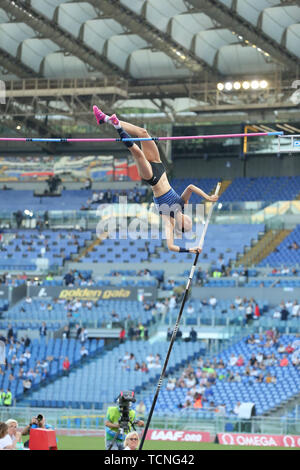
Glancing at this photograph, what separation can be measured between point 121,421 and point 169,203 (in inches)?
126

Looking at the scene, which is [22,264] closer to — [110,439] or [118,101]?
[118,101]

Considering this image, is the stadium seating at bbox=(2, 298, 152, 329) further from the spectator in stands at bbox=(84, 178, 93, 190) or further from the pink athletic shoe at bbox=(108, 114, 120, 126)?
the pink athletic shoe at bbox=(108, 114, 120, 126)

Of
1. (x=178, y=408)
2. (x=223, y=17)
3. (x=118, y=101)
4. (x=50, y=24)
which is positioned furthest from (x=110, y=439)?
(x=118, y=101)

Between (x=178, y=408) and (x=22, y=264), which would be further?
(x=22, y=264)

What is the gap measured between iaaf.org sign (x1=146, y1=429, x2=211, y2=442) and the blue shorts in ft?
39.1

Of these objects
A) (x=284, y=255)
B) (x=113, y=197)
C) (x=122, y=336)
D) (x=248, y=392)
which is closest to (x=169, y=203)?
(x=248, y=392)

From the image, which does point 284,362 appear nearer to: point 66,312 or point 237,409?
point 237,409

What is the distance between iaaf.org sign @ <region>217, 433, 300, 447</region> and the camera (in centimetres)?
2267

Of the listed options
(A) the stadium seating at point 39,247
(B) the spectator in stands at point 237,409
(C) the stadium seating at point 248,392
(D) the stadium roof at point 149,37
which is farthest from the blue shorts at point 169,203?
(A) the stadium seating at point 39,247

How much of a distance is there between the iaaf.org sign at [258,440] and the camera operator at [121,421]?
10.6 meters

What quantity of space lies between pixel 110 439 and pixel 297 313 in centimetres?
1861

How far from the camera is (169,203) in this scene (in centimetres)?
1302

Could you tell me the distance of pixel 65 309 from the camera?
34.1 metres

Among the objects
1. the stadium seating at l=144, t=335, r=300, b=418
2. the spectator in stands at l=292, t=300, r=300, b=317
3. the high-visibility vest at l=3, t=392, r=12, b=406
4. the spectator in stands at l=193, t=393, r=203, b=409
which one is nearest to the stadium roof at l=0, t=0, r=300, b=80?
the spectator in stands at l=292, t=300, r=300, b=317
